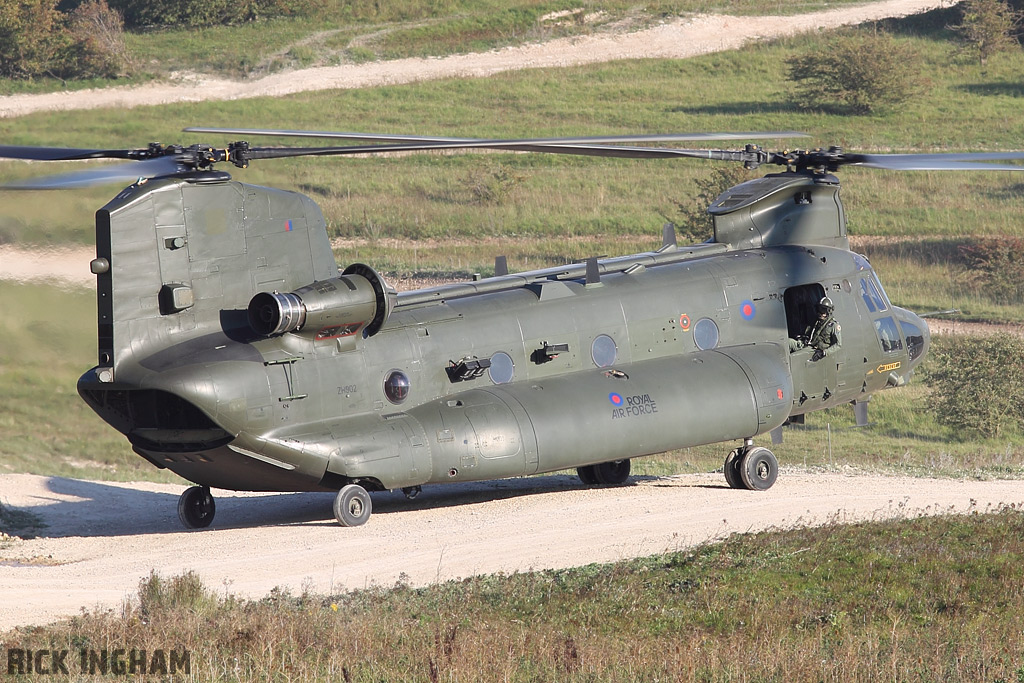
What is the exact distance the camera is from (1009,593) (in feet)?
48.9

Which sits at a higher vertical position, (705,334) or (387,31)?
(387,31)

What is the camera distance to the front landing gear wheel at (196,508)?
19062mm

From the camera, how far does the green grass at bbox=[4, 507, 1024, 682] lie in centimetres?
1182

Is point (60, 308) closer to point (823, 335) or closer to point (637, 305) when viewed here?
point (637, 305)

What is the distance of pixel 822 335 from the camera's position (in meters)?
21.8

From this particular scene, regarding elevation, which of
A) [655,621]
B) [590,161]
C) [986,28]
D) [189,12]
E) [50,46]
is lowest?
[655,621]

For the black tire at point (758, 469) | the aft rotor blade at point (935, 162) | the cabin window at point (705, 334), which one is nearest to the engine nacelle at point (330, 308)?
the cabin window at point (705, 334)

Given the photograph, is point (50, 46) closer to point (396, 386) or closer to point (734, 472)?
point (396, 386)

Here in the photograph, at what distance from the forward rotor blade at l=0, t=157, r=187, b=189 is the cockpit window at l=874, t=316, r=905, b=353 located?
40.8 ft

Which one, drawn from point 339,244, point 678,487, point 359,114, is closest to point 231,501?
point 678,487

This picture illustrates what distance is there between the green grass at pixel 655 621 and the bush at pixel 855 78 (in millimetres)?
55707

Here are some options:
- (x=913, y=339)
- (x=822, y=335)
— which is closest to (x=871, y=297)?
(x=913, y=339)

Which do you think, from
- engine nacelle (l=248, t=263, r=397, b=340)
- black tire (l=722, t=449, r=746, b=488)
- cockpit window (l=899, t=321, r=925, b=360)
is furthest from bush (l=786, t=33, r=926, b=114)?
engine nacelle (l=248, t=263, r=397, b=340)

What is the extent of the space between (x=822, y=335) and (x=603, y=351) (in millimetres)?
4186
